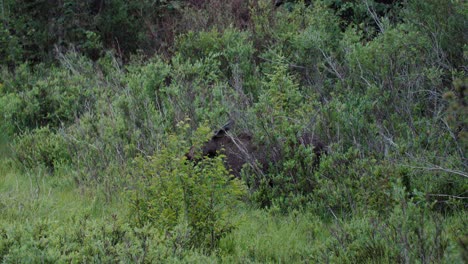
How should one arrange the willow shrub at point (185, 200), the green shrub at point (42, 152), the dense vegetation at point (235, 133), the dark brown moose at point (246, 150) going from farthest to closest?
the green shrub at point (42, 152)
the dark brown moose at point (246, 150)
the willow shrub at point (185, 200)
the dense vegetation at point (235, 133)

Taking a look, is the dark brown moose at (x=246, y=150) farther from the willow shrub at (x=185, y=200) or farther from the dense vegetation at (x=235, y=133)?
the willow shrub at (x=185, y=200)

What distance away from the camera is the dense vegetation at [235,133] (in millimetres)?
4598

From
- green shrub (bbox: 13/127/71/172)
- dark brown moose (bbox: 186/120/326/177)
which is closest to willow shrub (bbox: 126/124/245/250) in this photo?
dark brown moose (bbox: 186/120/326/177)

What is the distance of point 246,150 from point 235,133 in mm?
453

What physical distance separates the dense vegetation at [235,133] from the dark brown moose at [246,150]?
3.2 inches

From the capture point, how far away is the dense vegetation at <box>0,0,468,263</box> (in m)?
4.60

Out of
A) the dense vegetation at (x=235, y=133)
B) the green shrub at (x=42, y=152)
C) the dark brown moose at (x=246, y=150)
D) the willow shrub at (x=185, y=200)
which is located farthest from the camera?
the green shrub at (x=42, y=152)

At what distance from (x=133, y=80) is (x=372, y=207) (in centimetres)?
513

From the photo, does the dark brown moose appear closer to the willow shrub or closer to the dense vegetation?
the dense vegetation

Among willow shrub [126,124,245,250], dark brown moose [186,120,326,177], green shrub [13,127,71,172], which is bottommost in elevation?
green shrub [13,127,71,172]

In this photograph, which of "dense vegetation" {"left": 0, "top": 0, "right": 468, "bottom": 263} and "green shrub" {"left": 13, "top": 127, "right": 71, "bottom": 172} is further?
"green shrub" {"left": 13, "top": 127, "right": 71, "bottom": 172}

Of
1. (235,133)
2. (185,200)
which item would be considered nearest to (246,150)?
(235,133)

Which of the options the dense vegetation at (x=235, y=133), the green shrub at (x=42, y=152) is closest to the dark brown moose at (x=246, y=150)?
the dense vegetation at (x=235, y=133)

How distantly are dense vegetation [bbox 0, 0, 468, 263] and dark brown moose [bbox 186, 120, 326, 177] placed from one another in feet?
0.26
